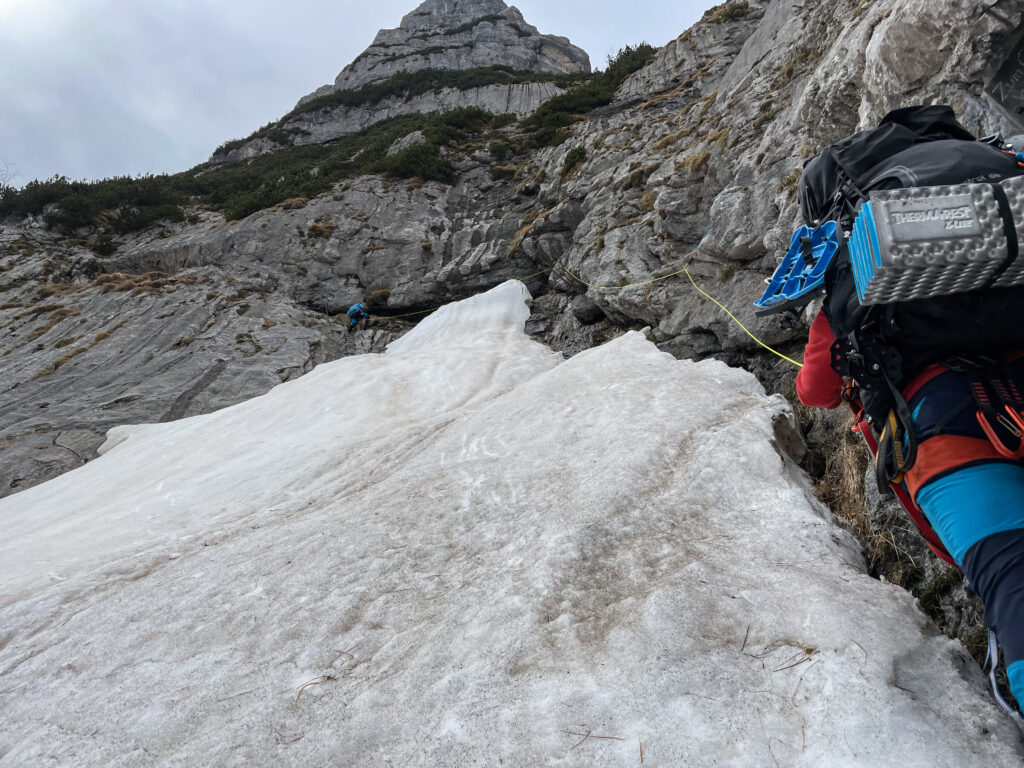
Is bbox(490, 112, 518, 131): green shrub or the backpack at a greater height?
bbox(490, 112, 518, 131): green shrub

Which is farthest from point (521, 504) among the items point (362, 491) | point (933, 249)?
point (933, 249)

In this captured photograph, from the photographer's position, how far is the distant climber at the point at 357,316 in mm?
22125

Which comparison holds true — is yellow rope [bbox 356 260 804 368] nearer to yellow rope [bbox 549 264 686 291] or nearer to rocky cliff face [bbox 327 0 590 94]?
yellow rope [bbox 549 264 686 291]

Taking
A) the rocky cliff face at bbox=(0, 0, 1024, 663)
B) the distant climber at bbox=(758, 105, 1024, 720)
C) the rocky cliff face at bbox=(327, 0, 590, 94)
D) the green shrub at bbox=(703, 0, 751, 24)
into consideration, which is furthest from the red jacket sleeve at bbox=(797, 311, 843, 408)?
the rocky cliff face at bbox=(327, 0, 590, 94)

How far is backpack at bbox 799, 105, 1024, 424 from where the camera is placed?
7.96 ft

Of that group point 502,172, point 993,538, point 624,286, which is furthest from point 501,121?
point 993,538

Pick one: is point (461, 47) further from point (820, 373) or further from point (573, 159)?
point (820, 373)

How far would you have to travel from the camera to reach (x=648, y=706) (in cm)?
316

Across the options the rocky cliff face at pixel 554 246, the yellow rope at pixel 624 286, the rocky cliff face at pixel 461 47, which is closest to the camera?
the rocky cliff face at pixel 554 246

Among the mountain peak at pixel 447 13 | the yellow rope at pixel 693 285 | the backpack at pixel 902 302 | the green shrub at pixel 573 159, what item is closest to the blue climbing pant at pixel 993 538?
the backpack at pixel 902 302

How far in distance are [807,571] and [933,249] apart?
2795mm

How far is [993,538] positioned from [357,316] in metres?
22.2

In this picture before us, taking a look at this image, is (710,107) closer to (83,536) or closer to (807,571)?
(807,571)

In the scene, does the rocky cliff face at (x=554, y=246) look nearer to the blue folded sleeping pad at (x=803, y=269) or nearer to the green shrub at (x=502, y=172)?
the green shrub at (x=502, y=172)
